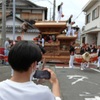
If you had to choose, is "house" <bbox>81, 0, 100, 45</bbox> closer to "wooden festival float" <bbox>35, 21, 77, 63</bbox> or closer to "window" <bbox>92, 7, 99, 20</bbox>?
"window" <bbox>92, 7, 99, 20</bbox>

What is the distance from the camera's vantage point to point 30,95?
183 centimetres

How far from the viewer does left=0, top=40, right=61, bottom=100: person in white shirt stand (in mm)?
1814

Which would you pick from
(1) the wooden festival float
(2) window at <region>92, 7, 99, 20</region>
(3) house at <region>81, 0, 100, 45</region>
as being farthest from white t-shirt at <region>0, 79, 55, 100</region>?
A: (2) window at <region>92, 7, 99, 20</region>

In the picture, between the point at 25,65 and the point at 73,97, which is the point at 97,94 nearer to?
the point at 73,97

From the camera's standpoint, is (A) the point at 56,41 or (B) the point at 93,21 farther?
(B) the point at 93,21

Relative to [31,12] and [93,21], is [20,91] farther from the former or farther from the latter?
[31,12]

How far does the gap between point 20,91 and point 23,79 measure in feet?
0.33

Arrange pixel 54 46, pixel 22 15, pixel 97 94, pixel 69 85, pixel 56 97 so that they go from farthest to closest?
pixel 22 15
pixel 54 46
pixel 69 85
pixel 97 94
pixel 56 97

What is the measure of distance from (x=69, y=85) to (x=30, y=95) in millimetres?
8851

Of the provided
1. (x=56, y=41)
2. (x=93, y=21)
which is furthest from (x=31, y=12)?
(x=56, y=41)

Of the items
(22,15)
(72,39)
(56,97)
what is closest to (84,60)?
(72,39)

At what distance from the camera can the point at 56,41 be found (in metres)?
22.4

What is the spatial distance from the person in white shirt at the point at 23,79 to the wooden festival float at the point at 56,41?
64.3 ft

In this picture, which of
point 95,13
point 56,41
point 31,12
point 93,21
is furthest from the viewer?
point 31,12
